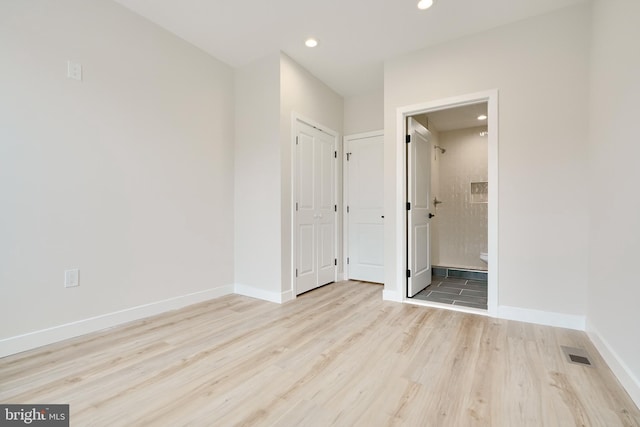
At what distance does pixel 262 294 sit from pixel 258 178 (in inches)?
53.6

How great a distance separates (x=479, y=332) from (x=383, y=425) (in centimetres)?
147

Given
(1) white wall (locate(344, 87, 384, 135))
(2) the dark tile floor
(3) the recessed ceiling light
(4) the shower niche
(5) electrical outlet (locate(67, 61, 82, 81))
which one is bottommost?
(2) the dark tile floor

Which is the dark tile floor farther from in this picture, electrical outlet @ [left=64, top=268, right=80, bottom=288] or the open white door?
electrical outlet @ [left=64, top=268, right=80, bottom=288]

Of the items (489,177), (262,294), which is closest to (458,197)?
(489,177)

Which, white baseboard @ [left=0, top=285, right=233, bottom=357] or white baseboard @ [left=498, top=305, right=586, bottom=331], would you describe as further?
white baseboard @ [left=498, top=305, right=586, bottom=331]

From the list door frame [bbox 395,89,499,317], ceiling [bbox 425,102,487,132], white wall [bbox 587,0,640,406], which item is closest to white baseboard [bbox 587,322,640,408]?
white wall [bbox 587,0,640,406]

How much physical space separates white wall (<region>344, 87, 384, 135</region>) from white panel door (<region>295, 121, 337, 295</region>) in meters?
0.47

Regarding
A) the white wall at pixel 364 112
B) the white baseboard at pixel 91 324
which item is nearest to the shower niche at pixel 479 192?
the white wall at pixel 364 112

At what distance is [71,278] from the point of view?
2244 mm

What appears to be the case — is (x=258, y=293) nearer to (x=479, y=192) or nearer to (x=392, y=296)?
(x=392, y=296)

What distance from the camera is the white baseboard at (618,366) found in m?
1.48

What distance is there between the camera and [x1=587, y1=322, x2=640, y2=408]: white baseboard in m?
1.48

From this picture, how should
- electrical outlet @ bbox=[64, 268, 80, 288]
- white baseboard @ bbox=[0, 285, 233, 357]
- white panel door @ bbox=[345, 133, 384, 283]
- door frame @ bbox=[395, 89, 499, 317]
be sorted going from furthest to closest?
white panel door @ bbox=[345, 133, 384, 283] < door frame @ bbox=[395, 89, 499, 317] < electrical outlet @ bbox=[64, 268, 80, 288] < white baseboard @ bbox=[0, 285, 233, 357]

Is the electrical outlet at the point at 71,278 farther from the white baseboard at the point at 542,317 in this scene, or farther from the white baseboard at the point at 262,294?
the white baseboard at the point at 542,317
